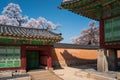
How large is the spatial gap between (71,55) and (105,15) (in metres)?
10.5

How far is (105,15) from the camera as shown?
52.1 feet

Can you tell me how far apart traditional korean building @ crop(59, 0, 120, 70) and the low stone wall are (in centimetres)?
774

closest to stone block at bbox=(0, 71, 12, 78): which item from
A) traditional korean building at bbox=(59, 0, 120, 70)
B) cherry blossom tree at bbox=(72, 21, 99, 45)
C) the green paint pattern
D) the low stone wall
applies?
the green paint pattern

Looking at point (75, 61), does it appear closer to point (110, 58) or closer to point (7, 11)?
point (110, 58)

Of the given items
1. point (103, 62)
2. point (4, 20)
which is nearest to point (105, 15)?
point (103, 62)

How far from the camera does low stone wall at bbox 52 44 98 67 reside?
74.3 feet

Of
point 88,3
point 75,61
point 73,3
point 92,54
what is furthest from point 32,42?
point 92,54

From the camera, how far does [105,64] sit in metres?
15.5

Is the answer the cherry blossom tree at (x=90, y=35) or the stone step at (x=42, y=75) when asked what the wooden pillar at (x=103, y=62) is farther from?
the cherry blossom tree at (x=90, y=35)

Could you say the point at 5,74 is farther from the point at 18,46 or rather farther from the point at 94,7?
the point at 94,7

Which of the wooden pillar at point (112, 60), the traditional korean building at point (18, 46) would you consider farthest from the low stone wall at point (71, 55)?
the wooden pillar at point (112, 60)

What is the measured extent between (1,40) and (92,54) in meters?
18.4

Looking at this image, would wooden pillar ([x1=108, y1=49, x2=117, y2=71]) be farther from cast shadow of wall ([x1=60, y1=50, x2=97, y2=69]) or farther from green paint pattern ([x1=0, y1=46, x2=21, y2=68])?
green paint pattern ([x1=0, y1=46, x2=21, y2=68])

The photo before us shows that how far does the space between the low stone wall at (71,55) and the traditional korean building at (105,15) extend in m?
7.74
